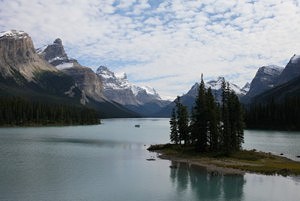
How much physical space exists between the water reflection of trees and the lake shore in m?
3.53

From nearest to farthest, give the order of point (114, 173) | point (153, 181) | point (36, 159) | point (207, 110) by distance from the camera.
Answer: point (153, 181) < point (114, 173) < point (36, 159) < point (207, 110)

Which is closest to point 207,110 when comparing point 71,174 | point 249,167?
point 249,167

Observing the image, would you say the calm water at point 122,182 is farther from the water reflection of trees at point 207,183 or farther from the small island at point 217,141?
the small island at point 217,141

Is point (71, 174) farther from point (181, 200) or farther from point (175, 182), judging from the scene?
point (181, 200)

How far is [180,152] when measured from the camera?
362ft

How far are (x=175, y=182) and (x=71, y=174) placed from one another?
18568 mm

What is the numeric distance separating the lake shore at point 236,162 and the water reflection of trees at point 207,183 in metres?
3.53

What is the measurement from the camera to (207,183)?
6819 cm

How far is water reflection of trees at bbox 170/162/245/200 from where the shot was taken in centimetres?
5989

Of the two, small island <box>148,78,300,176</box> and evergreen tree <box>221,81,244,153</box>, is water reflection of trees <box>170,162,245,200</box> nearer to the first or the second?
small island <box>148,78,300,176</box>

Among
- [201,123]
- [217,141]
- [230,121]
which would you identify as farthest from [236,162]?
[230,121]

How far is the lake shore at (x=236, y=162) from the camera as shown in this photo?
7738 centimetres

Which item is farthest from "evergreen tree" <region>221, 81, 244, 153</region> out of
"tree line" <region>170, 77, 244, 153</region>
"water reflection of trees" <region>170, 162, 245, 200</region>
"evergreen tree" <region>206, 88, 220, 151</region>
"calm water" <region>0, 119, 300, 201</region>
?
"water reflection of trees" <region>170, 162, 245, 200</region>

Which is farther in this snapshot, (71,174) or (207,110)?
(207,110)
